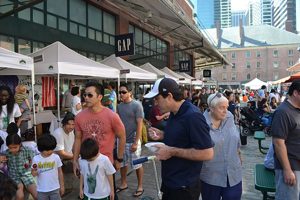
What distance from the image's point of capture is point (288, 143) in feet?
11.8

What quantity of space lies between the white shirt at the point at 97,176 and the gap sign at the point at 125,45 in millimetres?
10309

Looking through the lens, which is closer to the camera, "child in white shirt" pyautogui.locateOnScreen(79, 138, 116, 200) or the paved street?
"child in white shirt" pyautogui.locateOnScreen(79, 138, 116, 200)

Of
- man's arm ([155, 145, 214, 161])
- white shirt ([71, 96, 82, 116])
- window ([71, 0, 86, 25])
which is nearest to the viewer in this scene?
man's arm ([155, 145, 214, 161])

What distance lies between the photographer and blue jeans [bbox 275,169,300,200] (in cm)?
358

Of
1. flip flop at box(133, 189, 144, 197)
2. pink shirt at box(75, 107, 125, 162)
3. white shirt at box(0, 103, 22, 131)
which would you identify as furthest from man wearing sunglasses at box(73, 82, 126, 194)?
white shirt at box(0, 103, 22, 131)

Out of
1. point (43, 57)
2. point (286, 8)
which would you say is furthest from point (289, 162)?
point (286, 8)

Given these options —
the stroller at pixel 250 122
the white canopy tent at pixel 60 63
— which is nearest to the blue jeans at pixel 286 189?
the white canopy tent at pixel 60 63

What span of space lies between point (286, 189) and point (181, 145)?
5.26 ft

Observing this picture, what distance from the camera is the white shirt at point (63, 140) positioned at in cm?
536

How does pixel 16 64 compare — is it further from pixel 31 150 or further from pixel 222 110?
pixel 222 110

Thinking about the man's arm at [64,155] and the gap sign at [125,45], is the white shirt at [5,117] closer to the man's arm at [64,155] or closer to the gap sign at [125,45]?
the man's arm at [64,155]

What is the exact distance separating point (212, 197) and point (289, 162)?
0.92m

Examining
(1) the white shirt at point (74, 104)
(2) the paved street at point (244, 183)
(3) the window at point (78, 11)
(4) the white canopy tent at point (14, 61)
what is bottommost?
(2) the paved street at point (244, 183)

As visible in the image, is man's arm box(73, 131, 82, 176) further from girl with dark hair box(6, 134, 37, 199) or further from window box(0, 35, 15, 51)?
window box(0, 35, 15, 51)
